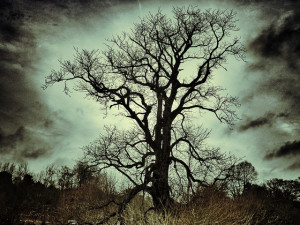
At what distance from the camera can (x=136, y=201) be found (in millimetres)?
17766

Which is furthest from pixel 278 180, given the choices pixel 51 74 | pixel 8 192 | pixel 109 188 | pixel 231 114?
pixel 8 192

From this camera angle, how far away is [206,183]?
1384 centimetres

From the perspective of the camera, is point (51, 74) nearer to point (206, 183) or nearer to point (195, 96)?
point (195, 96)

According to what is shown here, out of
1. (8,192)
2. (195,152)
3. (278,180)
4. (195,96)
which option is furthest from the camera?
(278,180)

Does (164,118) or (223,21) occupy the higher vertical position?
(223,21)

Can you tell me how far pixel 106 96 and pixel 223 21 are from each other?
8.61 meters

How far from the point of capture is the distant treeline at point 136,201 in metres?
11.8

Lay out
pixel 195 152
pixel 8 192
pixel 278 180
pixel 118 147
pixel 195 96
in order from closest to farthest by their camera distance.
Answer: pixel 118 147, pixel 195 152, pixel 195 96, pixel 8 192, pixel 278 180

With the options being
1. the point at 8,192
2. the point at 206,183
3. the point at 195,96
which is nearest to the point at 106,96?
the point at 195,96

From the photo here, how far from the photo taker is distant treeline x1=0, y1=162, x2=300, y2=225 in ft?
38.7

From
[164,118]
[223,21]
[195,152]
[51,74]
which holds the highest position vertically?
[223,21]

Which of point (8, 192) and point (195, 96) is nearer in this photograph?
point (195, 96)

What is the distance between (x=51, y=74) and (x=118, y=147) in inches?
231

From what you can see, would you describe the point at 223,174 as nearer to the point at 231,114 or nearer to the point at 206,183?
the point at 206,183
